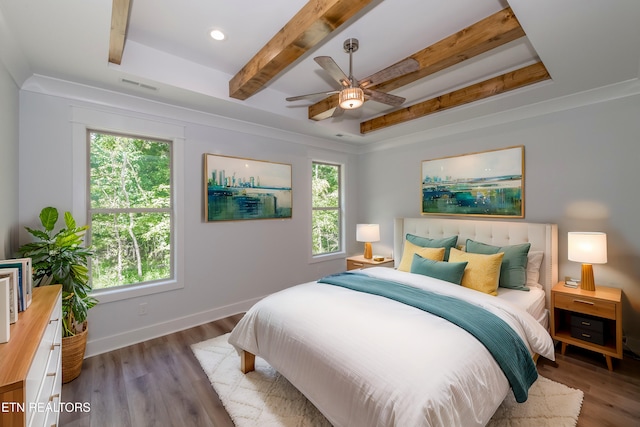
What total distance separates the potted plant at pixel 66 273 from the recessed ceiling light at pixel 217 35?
1.87 meters

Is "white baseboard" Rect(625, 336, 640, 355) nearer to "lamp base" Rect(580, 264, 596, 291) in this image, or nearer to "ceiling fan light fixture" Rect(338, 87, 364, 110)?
"lamp base" Rect(580, 264, 596, 291)

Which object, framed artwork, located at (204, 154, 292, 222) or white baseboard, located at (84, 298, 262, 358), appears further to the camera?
framed artwork, located at (204, 154, 292, 222)

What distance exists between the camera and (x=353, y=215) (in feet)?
16.4

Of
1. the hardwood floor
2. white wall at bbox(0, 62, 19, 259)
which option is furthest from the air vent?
the hardwood floor

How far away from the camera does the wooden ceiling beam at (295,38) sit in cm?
164

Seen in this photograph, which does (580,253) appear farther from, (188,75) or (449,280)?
(188,75)

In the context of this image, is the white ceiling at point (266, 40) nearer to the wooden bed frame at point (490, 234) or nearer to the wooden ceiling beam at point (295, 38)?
the wooden ceiling beam at point (295, 38)

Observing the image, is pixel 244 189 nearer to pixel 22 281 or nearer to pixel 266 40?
pixel 266 40

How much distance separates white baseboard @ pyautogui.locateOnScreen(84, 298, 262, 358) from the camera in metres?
2.66

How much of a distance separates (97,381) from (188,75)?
107 inches

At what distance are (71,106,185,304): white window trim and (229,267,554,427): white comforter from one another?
1309mm

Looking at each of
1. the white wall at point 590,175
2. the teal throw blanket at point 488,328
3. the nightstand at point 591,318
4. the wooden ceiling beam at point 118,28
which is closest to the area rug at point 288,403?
the teal throw blanket at point 488,328

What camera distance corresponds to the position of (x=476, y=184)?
350 cm

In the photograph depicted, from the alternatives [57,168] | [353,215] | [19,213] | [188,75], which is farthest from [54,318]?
[353,215]
